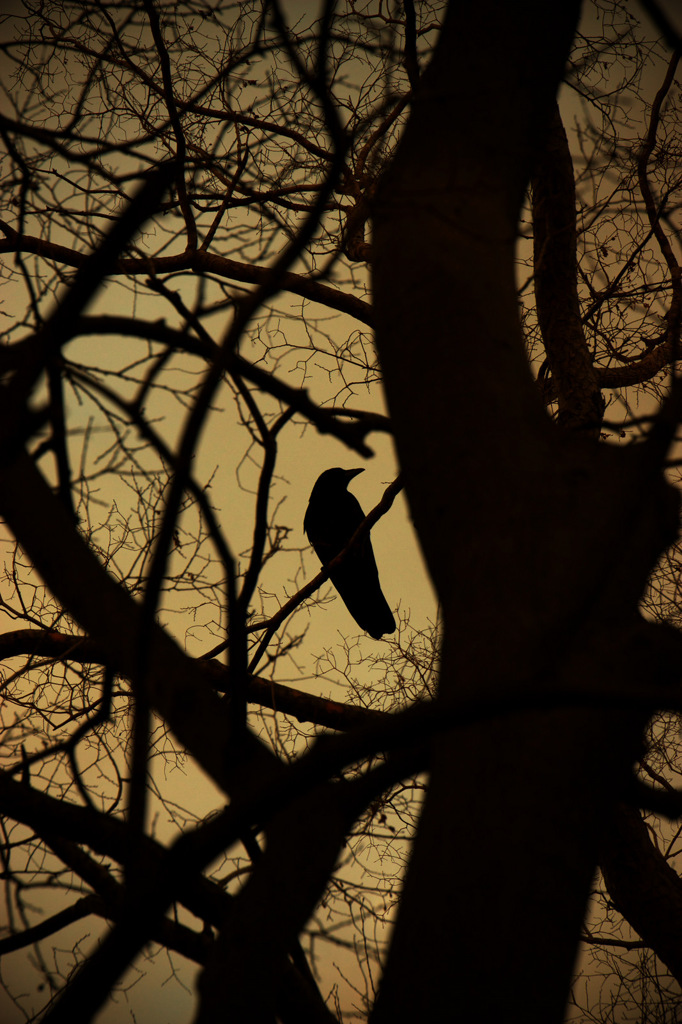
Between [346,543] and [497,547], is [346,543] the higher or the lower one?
the higher one

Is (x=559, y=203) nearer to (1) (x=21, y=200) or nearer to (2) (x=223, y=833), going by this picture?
(1) (x=21, y=200)

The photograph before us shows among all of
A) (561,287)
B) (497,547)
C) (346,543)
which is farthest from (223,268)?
(497,547)

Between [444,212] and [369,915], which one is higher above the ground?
[444,212]

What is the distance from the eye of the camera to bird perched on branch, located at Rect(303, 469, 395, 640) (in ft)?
19.7

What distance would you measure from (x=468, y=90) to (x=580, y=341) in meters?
2.94

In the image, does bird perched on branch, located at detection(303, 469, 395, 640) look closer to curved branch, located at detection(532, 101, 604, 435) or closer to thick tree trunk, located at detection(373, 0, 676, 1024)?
curved branch, located at detection(532, 101, 604, 435)

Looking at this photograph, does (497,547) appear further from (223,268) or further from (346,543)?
(346,543)

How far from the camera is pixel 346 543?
6086 millimetres

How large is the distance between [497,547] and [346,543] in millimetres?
4757

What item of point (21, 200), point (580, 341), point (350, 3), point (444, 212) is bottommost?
point (444, 212)

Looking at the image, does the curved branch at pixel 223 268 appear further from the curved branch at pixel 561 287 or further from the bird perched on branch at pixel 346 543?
the bird perched on branch at pixel 346 543

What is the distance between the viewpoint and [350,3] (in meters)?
4.48

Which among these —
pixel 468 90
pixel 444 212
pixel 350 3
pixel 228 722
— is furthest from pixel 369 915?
pixel 350 3

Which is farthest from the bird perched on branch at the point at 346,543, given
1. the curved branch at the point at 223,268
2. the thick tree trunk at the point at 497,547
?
the thick tree trunk at the point at 497,547
